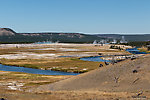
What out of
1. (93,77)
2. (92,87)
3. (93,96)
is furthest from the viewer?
(93,77)

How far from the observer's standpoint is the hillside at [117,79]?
91.9 feet

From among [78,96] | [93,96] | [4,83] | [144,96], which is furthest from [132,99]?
[4,83]

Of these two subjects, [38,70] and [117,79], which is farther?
[38,70]

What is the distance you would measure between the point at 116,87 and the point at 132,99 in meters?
4.55

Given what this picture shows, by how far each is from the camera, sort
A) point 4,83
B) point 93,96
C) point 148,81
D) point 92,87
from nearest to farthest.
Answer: point 93,96
point 148,81
point 92,87
point 4,83

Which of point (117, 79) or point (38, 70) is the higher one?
point (117, 79)

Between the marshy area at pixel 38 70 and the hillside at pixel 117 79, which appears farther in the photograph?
the marshy area at pixel 38 70

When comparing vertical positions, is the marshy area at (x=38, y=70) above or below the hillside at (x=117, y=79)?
below

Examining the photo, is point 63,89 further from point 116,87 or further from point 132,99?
point 132,99

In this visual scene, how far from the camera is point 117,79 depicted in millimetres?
29891

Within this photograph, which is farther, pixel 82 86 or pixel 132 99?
pixel 82 86

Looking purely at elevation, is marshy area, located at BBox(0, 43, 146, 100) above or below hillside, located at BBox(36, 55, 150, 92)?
below

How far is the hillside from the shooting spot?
91.9 feet

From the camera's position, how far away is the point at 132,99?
2394cm
